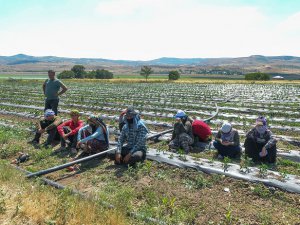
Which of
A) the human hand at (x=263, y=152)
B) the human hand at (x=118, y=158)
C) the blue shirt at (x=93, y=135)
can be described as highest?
the blue shirt at (x=93, y=135)

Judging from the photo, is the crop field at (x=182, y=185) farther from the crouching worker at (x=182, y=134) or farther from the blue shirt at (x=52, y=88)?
the blue shirt at (x=52, y=88)

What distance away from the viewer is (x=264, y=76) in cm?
6109

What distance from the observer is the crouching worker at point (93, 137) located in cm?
775

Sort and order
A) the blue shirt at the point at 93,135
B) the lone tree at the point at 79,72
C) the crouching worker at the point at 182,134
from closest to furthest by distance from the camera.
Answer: the blue shirt at the point at 93,135 < the crouching worker at the point at 182,134 < the lone tree at the point at 79,72

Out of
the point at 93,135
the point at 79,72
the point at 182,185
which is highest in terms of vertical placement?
the point at 93,135

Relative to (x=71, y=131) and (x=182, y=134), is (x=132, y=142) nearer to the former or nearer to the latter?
(x=182, y=134)

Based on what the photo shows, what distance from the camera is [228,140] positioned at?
298 inches

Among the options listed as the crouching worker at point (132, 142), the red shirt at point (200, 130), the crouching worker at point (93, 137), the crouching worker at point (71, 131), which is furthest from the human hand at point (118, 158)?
the red shirt at point (200, 130)

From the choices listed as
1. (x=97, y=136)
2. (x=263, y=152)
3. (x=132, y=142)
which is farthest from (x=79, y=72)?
(x=263, y=152)

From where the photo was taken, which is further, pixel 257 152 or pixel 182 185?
pixel 257 152

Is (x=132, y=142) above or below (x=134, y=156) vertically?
above

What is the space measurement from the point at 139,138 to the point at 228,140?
7.08 feet

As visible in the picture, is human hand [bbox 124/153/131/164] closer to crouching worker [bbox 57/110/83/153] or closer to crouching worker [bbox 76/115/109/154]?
crouching worker [bbox 76/115/109/154]

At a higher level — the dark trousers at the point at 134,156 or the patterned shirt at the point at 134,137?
the patterned shirt at the point at 134,137
